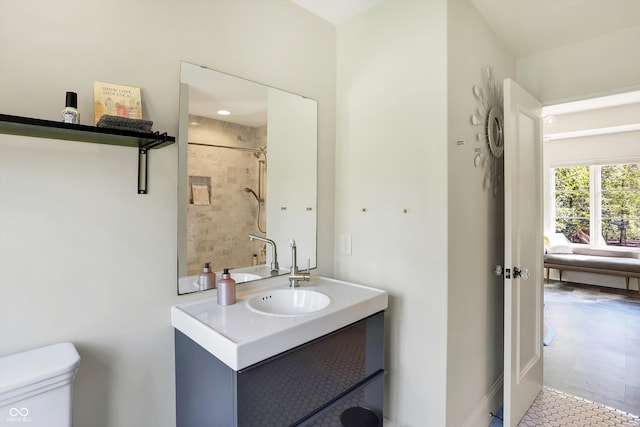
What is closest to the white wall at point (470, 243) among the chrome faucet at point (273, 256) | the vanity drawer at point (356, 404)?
the vanity drawer at point (356, 404)

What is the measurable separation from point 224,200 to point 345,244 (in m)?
0.84

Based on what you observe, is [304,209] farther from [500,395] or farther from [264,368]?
[500,395]

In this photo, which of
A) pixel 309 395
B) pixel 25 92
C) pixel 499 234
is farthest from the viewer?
pixel 499 234

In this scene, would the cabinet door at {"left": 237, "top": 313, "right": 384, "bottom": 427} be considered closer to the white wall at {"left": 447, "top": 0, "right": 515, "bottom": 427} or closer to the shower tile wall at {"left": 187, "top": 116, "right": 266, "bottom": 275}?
the white wall at {"left": 447, "top": 0, "right": 515, "bottom": 427}

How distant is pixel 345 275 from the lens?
212 cm

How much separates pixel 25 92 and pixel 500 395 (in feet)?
9.66

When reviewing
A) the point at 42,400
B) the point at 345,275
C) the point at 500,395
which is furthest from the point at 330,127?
the point at 500,395

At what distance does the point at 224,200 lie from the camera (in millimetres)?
1604

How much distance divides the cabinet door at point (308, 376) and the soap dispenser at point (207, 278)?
1.81 feet

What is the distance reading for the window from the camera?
5516mm

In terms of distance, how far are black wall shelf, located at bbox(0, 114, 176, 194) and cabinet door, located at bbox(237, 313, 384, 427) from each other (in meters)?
0.85

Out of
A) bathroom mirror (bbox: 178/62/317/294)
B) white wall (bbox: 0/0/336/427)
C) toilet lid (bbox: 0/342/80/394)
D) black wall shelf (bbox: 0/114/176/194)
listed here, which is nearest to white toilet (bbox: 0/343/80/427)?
toilet lid (bbox: 0/342/80/394)

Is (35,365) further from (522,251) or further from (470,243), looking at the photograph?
(522,251)

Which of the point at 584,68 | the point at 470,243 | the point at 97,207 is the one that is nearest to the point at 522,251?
the point at 470,243
